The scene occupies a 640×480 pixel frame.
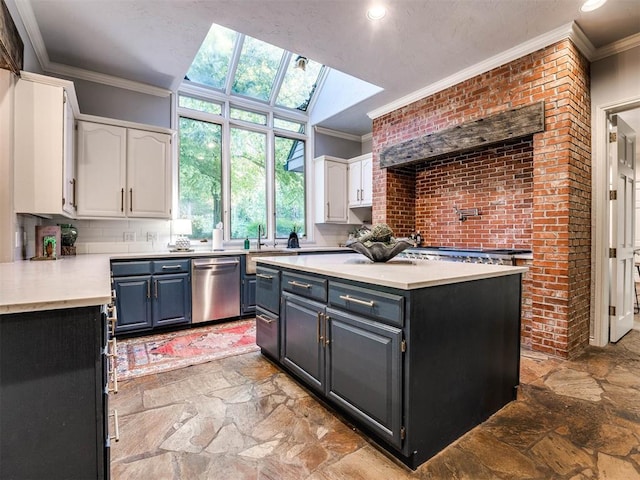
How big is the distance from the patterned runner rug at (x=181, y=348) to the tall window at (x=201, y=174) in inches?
59.8

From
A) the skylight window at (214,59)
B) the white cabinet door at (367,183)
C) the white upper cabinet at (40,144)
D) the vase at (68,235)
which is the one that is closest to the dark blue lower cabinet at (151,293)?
the vase at (68,235)

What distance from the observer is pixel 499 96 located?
3326mm

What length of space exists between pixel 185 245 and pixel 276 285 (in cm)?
205

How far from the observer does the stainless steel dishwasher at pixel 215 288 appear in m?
3.71

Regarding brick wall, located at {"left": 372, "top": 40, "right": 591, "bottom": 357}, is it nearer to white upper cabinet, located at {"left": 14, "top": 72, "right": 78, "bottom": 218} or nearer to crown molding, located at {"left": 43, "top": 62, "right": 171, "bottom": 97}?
crown molding, located at {"left": 43, "top": 62, "right": 171, "bottom": 97}

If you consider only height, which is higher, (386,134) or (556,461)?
(386,134)

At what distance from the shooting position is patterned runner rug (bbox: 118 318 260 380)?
2.68 m

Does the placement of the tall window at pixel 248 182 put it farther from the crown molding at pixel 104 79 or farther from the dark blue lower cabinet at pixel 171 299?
the dark blue lower cabinet at pixel 171 299

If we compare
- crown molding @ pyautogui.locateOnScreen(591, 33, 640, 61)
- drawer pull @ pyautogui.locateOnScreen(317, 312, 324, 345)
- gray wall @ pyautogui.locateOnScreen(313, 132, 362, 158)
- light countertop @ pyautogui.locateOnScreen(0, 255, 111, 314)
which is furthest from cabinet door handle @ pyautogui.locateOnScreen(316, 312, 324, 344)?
gray wall @ pyautogui.locateOnScreen(313, 132, 362, 158)

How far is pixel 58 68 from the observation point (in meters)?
3.51

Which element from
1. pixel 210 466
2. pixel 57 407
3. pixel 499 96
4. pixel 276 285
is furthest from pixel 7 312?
pixel 499 96

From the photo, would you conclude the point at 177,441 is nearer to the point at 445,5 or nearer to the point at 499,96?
the point at 445,5

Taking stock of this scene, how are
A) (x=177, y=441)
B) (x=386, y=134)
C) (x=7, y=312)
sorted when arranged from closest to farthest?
(x=7, y=312)
(x=177, y=441)
(x=386, y=134)

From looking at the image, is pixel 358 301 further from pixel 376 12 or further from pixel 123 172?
pixel 123 172
